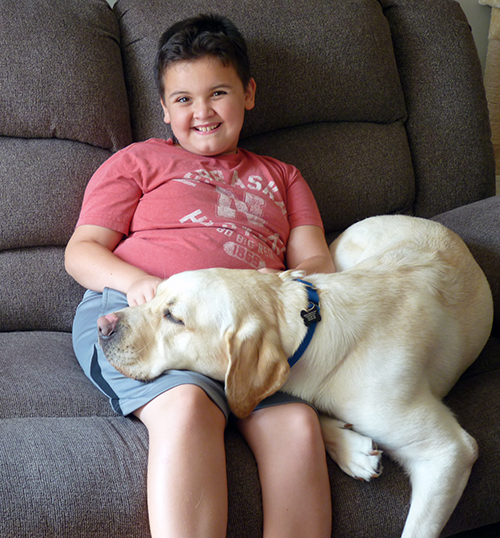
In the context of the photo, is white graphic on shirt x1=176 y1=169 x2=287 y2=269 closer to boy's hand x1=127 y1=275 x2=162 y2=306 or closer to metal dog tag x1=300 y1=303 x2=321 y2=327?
boy's hand x1=127 y1=275 x2=162 y2=306

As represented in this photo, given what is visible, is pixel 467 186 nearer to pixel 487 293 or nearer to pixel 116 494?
pixel 487 293

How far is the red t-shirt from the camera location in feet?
5.04

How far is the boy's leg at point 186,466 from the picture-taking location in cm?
97

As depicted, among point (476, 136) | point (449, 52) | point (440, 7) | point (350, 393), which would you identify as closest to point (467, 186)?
point (476, 136)

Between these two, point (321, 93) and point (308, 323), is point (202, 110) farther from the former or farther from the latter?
point (308, 323)

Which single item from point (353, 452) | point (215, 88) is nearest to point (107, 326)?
point (353, 452)

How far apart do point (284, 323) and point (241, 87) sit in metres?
0.92

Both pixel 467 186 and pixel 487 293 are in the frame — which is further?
pixel 467 186

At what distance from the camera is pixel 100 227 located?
159 centimetres

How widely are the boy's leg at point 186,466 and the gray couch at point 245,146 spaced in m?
0.06

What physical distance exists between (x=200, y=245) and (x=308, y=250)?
382 millimetres

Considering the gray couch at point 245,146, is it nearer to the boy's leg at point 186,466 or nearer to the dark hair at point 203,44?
the boy's leg at point 186,466

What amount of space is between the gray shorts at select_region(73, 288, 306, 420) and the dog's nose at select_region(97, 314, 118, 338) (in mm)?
123

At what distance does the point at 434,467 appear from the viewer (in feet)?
3.80
